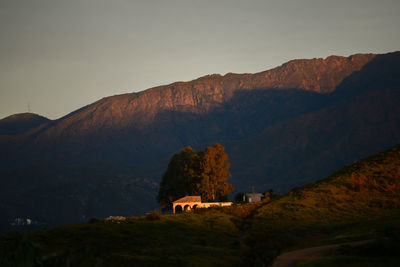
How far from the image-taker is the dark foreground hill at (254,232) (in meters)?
28.6

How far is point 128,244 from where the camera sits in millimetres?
53156

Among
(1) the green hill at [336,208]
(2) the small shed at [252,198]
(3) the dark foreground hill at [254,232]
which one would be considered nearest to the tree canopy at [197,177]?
(2) the small shed at [252,198]

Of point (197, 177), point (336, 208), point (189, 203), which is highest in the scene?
point (197, 177)

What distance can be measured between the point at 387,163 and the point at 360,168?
4.87 m

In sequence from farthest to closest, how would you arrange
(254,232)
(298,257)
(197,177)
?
(197,177), (254,232), (298,257)

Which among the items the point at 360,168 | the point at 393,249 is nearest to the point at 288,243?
the point at 393,249

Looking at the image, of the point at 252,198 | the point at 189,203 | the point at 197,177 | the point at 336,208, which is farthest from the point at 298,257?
the point at 252,198

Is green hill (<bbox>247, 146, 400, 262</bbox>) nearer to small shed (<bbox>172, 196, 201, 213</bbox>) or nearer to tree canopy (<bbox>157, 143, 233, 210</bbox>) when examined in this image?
small shed (<bbox>172, 196, 201, 213</bbox>)

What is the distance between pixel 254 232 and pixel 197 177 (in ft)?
136

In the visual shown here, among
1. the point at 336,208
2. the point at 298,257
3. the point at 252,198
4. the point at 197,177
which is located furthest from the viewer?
the point at 252,198

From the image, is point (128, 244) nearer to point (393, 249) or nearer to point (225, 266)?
point (225, 266)

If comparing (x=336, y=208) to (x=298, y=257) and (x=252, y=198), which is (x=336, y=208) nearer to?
(x=252, y=198)

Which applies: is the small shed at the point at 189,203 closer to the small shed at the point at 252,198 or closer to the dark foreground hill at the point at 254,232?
the dark foreground hill at the point at 254,232

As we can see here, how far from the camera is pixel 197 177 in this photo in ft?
336
